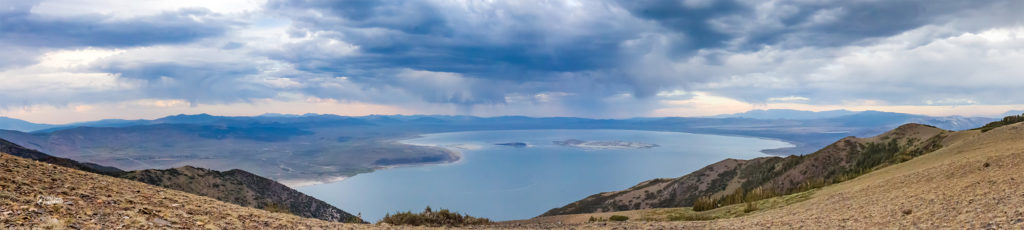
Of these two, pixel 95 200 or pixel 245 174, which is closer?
pixel 95 200

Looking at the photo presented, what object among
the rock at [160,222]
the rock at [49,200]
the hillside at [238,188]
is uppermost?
the rock at [49,200]

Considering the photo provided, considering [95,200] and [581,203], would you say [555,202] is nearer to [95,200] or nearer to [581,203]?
[581,203]

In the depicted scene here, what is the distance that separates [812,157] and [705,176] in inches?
623

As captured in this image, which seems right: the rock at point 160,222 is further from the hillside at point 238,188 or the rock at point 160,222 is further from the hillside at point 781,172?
the hillside at point 238,188

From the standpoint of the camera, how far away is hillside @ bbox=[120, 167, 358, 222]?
4322cm

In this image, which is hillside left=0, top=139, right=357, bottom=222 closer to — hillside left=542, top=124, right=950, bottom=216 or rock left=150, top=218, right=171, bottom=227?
hillside left=542, top=124, right=950, bottom=216

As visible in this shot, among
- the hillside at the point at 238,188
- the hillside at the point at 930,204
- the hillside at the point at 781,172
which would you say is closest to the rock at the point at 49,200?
the hillside at the point at 930,204

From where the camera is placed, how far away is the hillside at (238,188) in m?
43.2

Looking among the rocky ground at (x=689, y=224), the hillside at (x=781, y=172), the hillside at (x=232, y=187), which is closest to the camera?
the rocky ground at (x=689, y=224)

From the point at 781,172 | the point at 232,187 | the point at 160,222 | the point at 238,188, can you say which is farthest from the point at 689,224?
the point at 238,188

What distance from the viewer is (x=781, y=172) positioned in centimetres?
4719

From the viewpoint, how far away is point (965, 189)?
10.3m

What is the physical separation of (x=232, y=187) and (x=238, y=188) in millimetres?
617

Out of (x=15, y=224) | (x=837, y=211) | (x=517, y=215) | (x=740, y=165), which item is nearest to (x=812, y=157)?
(x=740, y=165)
